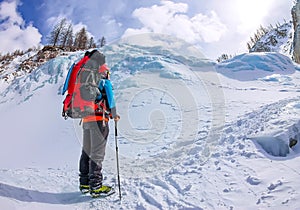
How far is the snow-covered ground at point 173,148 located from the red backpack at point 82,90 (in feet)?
3.46

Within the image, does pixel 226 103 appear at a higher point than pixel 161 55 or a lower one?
lower

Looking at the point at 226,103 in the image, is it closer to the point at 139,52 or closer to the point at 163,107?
the point at 163,107

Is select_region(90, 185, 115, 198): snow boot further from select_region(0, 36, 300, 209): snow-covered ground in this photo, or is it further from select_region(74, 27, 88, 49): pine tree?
select_region(74, 27, 88, 49): pine tree

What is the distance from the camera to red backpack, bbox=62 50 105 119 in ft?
9.36

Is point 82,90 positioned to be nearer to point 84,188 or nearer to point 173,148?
point 84,188

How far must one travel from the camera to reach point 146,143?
4.69 m

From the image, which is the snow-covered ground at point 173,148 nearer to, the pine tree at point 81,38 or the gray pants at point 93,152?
the gray pants at point 93,152

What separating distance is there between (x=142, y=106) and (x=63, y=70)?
283 inches

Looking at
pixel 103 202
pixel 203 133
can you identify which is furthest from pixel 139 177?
pixel 203 133

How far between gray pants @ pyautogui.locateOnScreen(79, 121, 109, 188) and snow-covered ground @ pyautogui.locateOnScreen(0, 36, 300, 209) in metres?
0.25

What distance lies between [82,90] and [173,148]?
2.03 metres

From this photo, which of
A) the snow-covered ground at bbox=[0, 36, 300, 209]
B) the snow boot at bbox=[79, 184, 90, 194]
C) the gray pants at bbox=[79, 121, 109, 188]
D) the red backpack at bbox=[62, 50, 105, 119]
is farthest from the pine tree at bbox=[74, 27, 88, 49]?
the snow boot at bbox=[79, 184, 90, 194]

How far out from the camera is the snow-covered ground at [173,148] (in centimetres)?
256

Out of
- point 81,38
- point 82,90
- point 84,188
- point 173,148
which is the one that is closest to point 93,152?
point 84,188
